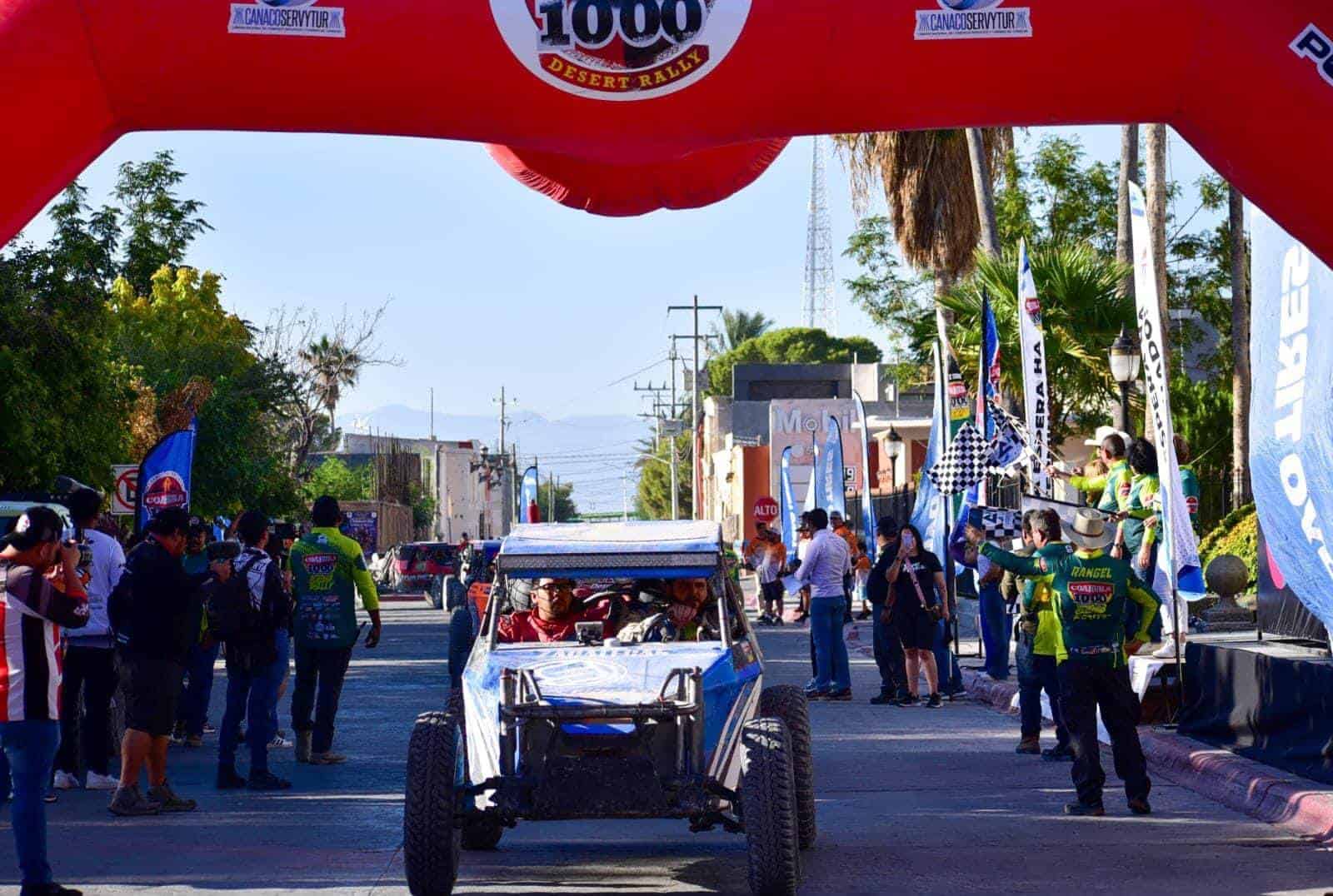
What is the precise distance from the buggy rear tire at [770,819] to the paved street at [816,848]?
815 mm

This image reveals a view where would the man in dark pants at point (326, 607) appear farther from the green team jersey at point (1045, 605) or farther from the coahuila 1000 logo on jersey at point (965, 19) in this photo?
the coahuila 1000 logo on jersey at point (965, 19)

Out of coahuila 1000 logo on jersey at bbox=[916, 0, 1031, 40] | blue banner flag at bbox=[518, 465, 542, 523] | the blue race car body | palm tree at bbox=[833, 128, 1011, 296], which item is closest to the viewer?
the blue race car body

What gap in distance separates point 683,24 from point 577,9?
0.50 m

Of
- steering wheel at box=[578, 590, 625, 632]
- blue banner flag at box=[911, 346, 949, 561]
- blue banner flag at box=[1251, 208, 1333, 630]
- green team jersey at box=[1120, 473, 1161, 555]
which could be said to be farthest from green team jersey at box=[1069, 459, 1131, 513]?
blue banner flag at box=[911, 346, 949, 561]

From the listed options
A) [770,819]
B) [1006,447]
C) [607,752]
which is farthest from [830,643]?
[770,819]

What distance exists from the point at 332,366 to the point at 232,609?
56.5m

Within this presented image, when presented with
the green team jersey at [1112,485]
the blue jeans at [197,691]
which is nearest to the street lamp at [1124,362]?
the green team jersey at [1112,485]

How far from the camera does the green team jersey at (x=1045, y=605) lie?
1267cm

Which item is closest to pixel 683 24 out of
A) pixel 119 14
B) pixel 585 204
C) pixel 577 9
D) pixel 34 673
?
pixel 577 9

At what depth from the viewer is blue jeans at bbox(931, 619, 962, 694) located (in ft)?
66.0

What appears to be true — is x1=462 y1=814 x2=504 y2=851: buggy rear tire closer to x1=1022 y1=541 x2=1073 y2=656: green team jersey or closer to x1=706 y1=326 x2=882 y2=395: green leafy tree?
x1=1022 y1=541 x2=1073 y2=656: green team jersey

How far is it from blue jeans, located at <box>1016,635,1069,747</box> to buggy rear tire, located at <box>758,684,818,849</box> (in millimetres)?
3223

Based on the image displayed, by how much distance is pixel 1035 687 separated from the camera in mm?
A: 14742

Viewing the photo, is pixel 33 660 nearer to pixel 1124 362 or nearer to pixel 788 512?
pixel 1124 362
